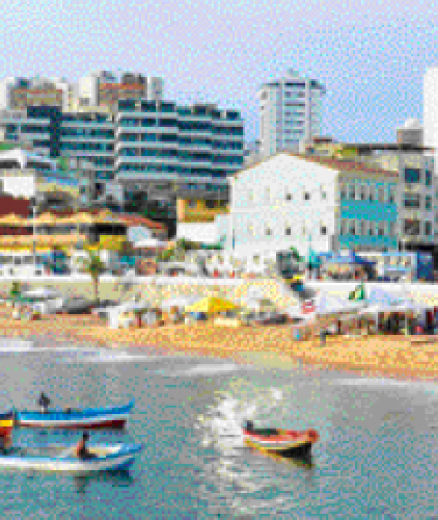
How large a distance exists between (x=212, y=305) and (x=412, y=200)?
3591cm

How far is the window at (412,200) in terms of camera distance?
10625 centimetres

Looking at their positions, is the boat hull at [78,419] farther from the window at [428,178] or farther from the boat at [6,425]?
the window at [428,178]

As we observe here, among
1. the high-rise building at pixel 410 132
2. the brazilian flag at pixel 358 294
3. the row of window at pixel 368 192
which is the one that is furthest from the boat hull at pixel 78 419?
the high-rise building at pixel 410 132

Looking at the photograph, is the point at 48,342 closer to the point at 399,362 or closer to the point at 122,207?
the point at 399,362

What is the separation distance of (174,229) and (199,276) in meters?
66.5

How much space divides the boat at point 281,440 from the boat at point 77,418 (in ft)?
21.5

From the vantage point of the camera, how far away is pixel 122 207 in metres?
159

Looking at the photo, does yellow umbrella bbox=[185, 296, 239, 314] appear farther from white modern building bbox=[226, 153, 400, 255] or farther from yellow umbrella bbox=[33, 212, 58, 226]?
yellow umbrella bbox=[33, 212, 58, 226]

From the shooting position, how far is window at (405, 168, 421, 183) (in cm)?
10719

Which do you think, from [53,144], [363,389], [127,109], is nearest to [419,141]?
[127,109]

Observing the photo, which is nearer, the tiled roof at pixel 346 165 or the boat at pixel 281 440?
the boat at pixel 281 440

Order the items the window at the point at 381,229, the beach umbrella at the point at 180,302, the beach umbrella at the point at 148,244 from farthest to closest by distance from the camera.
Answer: the beach umbrella at the point at 148,244, the window at the point at 381,229, the beach umbrella at the point at 180,302

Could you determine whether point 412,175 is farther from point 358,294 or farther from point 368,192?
point 358,294

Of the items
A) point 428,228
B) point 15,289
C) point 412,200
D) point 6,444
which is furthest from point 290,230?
point 6,444
